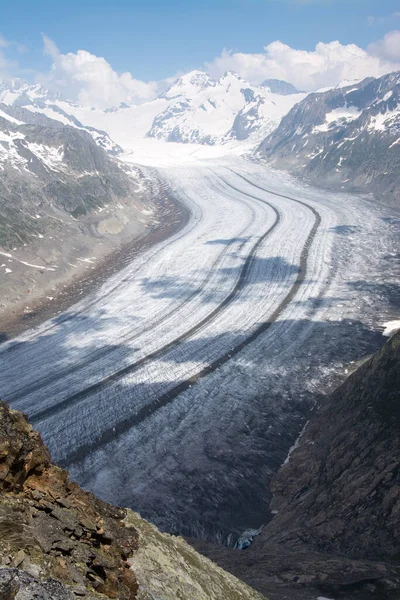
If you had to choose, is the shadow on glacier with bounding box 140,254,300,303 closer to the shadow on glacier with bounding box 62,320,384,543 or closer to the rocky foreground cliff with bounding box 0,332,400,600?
the shadow on glacier with bounding box 62,320,384,543

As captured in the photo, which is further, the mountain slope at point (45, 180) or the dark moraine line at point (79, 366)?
the mountain slope at point (45, 180)

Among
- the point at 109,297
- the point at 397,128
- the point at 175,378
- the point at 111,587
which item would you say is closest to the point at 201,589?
the point at 111,587

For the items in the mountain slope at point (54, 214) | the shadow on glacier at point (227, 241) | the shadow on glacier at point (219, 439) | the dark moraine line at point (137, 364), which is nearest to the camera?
the shadow on glacier at point (219, 439)

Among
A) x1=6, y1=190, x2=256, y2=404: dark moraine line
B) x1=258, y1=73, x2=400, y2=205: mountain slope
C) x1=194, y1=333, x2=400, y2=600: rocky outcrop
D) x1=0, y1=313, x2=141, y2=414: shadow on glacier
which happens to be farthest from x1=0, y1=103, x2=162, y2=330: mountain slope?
x1=258, y1=73, x2=400, y2=205: mountain slope

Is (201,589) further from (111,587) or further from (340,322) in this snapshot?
(340,322)

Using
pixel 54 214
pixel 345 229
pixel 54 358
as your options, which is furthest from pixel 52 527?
pixel 345 229

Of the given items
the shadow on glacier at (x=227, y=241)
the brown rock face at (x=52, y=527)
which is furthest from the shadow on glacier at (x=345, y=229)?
the brown rock face at (x=52, y=527)

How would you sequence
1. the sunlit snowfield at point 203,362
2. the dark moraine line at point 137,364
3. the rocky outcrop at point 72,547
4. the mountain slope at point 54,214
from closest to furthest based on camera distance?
1. the rocky outcrop at point 72,547
2. the sunlit snowfield at point 203,362
3. the dark moraine line at point 137,364
4. the mountain slope at point 54,214

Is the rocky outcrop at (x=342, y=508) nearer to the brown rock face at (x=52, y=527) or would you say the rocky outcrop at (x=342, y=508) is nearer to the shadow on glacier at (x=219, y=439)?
the shadow on glacier at (x=219, y=439)
